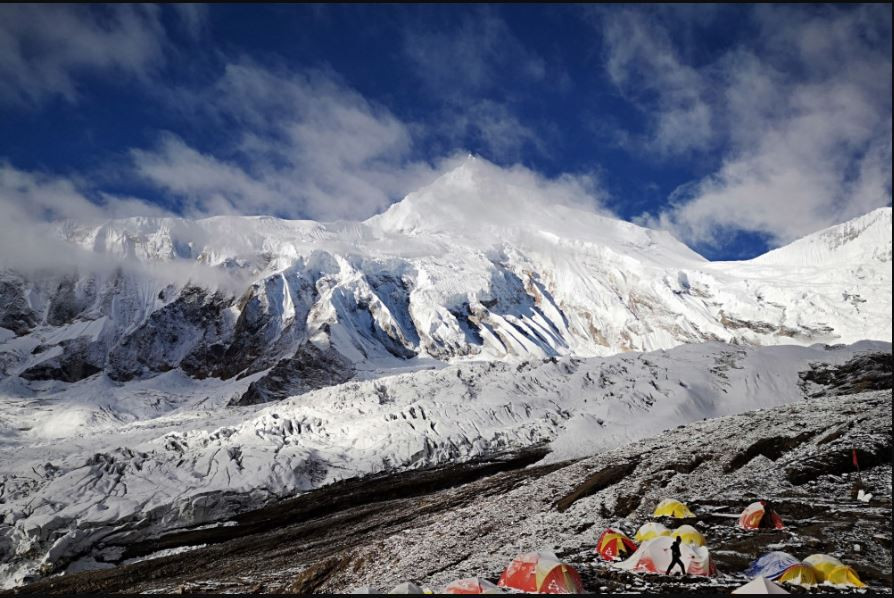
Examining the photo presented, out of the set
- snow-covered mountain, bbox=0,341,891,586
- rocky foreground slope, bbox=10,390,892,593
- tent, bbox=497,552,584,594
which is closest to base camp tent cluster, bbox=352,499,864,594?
tent, bbox=497,552,584,594

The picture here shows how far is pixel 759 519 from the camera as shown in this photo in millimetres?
24906

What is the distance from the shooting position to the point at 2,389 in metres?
143

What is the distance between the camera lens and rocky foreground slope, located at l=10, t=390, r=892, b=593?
74.8 feet

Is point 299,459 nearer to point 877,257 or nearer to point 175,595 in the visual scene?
point 175,595

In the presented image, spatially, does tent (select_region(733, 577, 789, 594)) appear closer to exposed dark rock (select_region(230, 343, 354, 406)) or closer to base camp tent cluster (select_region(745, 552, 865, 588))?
base camp tent cluster (select_region(745, 552, 865, 588))

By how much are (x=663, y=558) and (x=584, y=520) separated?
418 inches

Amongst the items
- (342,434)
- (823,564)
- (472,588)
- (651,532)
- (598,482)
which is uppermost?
(342,434)

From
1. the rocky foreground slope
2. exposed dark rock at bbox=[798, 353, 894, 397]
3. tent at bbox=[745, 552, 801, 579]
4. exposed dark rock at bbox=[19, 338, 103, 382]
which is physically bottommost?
the rocky foreground slope

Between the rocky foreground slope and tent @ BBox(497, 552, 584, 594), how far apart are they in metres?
1.66

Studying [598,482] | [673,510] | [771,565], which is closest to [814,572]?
[771,565]

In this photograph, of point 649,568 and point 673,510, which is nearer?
point 649,568

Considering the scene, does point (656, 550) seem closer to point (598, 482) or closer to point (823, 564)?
point (823, 564)

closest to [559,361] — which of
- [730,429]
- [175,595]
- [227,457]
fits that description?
[730,429]

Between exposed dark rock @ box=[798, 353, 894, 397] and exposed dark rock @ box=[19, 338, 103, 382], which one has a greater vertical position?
exposed dark rock @ box=[19, 338, 103, 382]
